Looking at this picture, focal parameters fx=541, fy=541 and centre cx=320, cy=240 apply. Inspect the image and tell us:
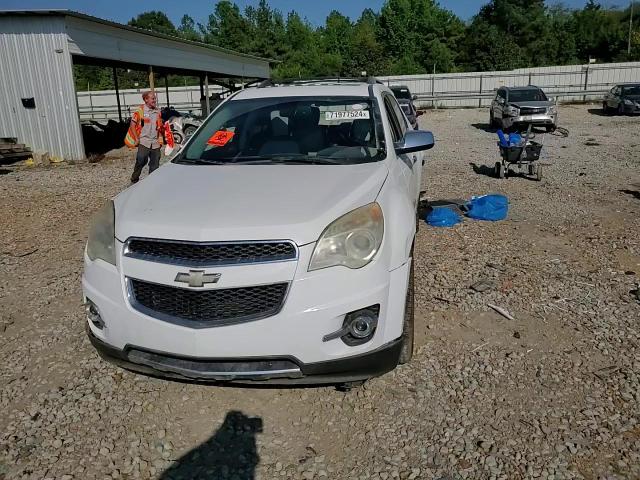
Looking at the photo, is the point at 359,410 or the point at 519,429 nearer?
the point at 519,429

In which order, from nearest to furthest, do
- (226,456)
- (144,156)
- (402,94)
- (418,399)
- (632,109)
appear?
(226,456) < (418,399) < (144,156) < (402,94) < (632,109)

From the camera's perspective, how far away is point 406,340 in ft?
10.8

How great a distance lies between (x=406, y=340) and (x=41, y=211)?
25.0ft

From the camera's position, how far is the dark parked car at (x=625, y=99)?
83.3 feet

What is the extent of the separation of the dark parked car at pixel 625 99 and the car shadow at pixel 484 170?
57.5 feet

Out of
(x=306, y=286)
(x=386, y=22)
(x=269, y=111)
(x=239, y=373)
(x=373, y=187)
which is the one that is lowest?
(x=239, y=373)

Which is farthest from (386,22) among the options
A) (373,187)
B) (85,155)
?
(373,187)

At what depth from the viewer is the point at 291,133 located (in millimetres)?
4289

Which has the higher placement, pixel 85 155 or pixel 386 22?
pixel 386 22

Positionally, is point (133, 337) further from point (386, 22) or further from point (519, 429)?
point (386, 22)

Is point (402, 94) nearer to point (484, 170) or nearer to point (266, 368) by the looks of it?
point (484, 170)

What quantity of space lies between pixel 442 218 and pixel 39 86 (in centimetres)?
1312

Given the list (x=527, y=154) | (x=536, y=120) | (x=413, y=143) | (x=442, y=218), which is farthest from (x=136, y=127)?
(x=536, y=120)

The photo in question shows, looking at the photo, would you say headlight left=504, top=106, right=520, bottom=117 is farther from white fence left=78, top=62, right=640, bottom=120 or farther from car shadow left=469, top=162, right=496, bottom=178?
white fence left=78, top=62, right=640, bottom=120
